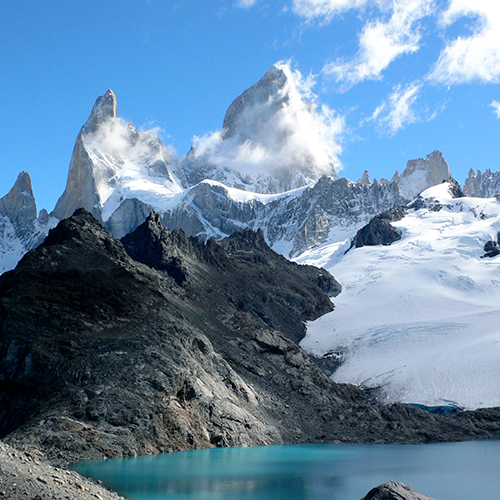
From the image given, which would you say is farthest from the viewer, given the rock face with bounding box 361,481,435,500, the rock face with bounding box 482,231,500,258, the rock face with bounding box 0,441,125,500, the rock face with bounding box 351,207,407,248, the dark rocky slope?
the rock face with bounding box 351,207,407,248

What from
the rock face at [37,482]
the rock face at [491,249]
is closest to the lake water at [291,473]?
the rock face at [37,482]

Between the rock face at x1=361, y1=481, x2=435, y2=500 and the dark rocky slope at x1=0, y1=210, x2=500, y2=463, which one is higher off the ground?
the dark rocky slope at x1=0, y1=210, x2=500, y2=463

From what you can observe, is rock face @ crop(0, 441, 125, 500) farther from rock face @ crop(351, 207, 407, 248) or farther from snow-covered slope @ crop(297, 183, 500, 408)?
rock face @ crop(351, 207, 407, 248)

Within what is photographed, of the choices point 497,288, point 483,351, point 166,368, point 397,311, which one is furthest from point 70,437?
point 497,288

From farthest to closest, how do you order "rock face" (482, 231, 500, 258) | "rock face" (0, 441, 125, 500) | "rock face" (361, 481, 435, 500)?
"rock face" (482, 231, 500, 258), "rock face" (361, 481, 435, 500), "rock face" (0, 441, 125, 500)

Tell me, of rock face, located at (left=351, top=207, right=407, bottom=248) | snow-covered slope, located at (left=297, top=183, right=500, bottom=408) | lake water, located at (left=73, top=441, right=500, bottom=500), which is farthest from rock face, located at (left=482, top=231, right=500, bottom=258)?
lake water, located at (left=73, top=441, right=500, bottom=500)

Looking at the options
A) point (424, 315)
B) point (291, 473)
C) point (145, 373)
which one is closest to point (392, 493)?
point (291, 473)

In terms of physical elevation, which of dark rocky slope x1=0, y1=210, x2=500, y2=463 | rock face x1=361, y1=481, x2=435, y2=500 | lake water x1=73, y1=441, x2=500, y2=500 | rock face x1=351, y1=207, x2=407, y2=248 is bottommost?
lake water x1=73, y1=441, x2=500, y2=500
